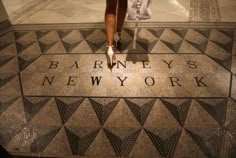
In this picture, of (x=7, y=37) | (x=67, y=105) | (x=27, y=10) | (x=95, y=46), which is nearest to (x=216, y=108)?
(x=67, y=105)

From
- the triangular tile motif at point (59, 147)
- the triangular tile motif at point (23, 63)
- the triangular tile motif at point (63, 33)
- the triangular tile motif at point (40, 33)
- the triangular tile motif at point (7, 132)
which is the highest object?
the triangular tile motif at point (63, 33)

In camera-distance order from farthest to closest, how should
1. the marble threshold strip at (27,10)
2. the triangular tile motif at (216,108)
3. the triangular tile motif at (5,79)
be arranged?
the marble threshold strip at (27,10) < the triangular tile motif at (5,79) < the triangular tile motif at (216,108)

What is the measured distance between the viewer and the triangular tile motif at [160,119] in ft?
5.99

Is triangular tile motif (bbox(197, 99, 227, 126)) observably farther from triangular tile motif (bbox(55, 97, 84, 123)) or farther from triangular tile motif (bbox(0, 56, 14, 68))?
triangular tile motif (bbox(0, 56, 14, 68))

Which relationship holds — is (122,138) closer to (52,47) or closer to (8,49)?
(52,47)

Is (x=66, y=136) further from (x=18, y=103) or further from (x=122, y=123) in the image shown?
(x=18, y=103)

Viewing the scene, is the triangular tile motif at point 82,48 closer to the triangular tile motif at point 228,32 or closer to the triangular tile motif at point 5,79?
the triangular tile motif at point 5,79

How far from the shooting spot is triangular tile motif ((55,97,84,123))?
1.94m

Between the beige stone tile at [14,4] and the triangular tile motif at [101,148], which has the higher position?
the beige stone tile at [14,4]

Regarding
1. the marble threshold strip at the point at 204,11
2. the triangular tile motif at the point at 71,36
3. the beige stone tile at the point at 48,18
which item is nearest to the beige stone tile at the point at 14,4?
the beige stone tile at the point at 48,18

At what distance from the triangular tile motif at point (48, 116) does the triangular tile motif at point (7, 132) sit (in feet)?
0.38

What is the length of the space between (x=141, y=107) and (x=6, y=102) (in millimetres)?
1213

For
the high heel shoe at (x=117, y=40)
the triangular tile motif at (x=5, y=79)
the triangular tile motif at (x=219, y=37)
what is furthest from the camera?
the triangular tile motif at (x=219, y=37)

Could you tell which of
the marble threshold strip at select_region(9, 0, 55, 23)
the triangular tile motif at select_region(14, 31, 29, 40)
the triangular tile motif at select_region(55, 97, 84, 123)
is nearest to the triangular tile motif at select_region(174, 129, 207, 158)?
the triangular tile motif at select_region(55, 97, 84, 123)
